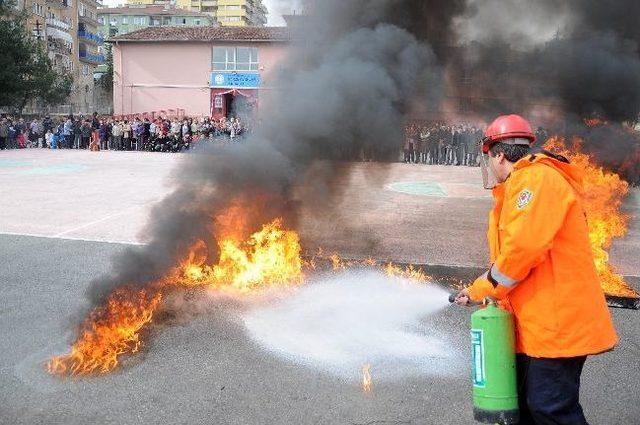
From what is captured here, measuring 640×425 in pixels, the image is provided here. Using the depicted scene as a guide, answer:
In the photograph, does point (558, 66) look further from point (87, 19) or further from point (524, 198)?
point (87, 19)

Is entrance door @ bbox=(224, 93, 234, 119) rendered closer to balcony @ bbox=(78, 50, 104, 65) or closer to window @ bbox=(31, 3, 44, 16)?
window @ bbox=(31, 3, 44, 16)

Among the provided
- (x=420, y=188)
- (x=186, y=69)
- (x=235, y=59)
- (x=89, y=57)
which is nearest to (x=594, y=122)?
(x=420, y=188)

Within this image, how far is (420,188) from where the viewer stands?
46.1 ft

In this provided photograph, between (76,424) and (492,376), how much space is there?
7.58 feet

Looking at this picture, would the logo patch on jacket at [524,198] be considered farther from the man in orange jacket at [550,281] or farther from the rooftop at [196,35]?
the rooftop at [196,35]

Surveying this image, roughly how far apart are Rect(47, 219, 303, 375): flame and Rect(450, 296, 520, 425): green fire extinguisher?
8.20 feet

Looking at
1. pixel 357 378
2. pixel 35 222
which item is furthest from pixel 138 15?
pixel 357 378

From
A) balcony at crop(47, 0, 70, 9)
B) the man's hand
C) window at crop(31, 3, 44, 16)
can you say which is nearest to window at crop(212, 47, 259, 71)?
window at crop(31, 3, 44, 16)

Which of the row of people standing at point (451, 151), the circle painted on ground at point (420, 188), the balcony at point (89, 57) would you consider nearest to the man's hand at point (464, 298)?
the circle painted on ground at point (420, 188)

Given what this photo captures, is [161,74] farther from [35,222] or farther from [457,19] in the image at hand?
[457,19]

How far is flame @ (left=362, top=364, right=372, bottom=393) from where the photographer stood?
141 inches

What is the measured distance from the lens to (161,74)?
3691 centimetres

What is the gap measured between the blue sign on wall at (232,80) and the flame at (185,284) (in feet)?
102

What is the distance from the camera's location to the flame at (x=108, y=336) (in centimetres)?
370
